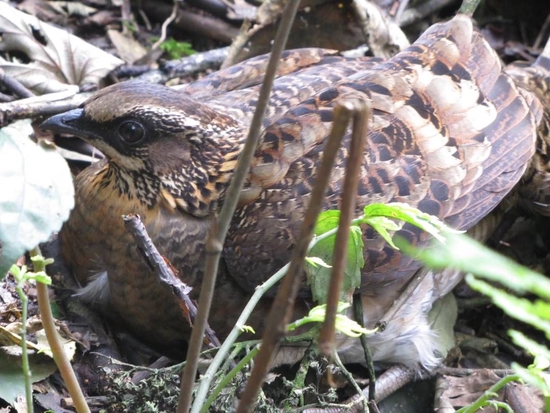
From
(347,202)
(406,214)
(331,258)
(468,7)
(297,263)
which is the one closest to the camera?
(347,202)

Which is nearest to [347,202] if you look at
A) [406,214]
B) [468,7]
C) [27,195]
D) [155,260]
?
[406,214]

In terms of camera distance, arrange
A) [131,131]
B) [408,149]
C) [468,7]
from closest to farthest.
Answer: [131,131], [408,149], [468,7]

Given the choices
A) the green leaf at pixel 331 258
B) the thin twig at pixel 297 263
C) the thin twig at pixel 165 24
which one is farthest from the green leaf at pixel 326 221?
the thin twig at pixel 165 24

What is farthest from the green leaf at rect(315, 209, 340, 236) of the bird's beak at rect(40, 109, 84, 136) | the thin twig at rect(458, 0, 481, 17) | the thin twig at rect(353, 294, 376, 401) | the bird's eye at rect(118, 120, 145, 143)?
the thin twig at rect(458, 0, 481, 17)

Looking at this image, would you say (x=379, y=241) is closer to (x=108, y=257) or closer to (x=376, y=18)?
(x=108, y=257)

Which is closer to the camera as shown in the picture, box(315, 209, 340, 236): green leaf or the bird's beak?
box(315, 209, 340, 236): green leaf

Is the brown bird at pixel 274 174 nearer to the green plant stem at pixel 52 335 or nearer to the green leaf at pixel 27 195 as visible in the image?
the green plant stem at pixel 52 335

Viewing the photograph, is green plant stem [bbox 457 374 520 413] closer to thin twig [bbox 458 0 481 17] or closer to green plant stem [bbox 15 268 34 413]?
green plant stem [bbox 15 268 34 413]

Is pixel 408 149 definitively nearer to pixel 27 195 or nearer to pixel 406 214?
pixel 406 214
